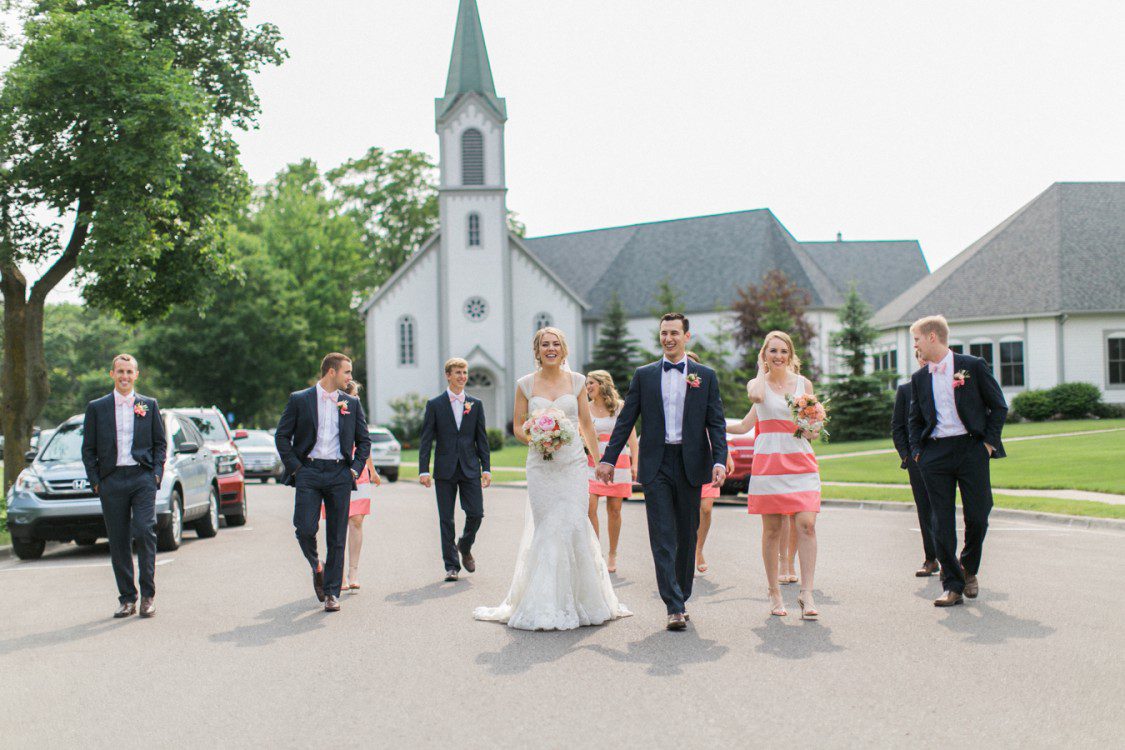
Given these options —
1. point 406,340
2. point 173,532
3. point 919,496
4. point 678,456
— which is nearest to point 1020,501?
point 919,496

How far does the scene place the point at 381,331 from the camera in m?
56.8

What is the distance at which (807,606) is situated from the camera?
26.5 feet

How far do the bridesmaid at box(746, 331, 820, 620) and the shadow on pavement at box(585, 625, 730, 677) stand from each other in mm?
1034

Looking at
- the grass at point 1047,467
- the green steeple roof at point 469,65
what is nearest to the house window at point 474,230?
the green steeple roof at point 469,65

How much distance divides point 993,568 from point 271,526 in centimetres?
1083

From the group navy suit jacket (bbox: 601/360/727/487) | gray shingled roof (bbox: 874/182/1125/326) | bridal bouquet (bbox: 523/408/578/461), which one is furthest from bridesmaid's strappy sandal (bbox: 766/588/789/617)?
gray shingled roof (bbox: 874/182/1125/326)

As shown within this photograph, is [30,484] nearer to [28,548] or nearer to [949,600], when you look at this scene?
[28,548]

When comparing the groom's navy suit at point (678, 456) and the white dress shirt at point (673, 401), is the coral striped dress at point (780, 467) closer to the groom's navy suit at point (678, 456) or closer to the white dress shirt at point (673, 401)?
the groom's navy suit at point (678, 456)

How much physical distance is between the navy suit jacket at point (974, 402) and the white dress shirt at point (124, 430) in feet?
20.1

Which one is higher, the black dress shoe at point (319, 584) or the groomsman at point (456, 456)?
the groomsman at point (456, 456)

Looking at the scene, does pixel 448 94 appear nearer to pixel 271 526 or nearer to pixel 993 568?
pixel 271 526

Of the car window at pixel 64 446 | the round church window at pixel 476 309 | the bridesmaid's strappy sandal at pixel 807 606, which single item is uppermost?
the round church window at pixel 476 309

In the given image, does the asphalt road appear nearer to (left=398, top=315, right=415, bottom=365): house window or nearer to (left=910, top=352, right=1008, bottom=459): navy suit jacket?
(left=910, top=352, right=1008, bottom=459): navy suit jacket

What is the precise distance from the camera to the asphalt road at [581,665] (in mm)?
5340
